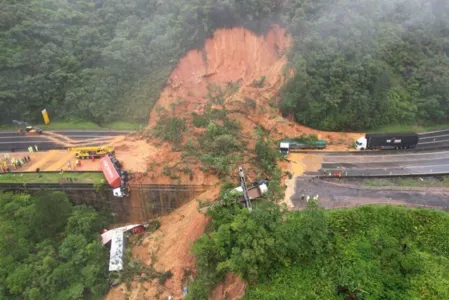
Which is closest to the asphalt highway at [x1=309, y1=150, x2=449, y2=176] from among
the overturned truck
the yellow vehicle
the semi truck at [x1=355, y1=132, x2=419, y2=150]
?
the semi truck at [x1=355, y1=132, x2=419, y2=150]

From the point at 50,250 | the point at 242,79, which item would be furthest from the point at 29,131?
the point at 242,79

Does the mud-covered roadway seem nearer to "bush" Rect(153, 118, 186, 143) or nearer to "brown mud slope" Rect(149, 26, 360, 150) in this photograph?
"brown mud slope" Rect(149, 26, 360, 150)

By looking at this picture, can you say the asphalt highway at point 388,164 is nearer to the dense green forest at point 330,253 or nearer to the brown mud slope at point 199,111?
the brown mud slope at point 199,111

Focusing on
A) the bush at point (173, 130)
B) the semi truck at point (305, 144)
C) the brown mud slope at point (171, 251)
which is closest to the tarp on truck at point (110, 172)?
the brown mud slope at point (171, 251)

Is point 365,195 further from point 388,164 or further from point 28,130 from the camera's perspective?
point 28,130

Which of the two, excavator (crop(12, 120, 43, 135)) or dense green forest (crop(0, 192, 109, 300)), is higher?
excavator (crop(12, 120, 43, 135))
